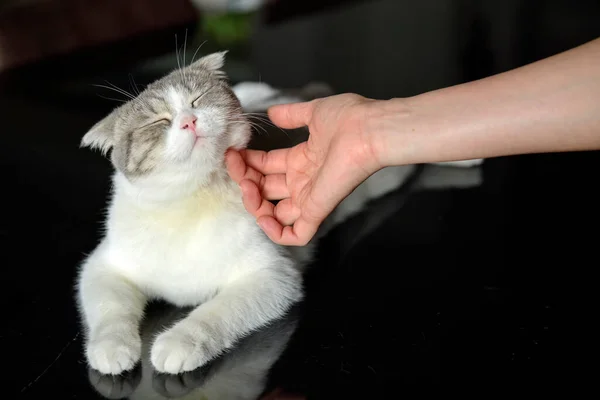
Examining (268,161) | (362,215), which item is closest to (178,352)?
(268,161)

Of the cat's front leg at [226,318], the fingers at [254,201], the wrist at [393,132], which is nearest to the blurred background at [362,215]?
the cat's front leg at [226,318]

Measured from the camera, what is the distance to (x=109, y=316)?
71.4 inches

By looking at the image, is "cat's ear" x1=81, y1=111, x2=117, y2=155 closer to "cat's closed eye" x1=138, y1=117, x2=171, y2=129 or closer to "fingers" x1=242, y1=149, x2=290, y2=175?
"cat's closed eye" x1=138, y1=117, x2=171, y2=129

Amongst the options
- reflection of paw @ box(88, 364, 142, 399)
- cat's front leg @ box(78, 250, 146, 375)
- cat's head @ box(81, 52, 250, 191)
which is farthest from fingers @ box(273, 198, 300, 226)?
reflection of paw @ box(88, 364, 142, 399)

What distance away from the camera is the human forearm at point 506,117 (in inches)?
59.9

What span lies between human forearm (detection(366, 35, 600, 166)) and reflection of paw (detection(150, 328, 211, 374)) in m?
0.74

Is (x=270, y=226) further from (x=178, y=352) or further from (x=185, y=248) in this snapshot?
(x=178, y=352)

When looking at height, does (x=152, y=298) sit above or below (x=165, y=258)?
below

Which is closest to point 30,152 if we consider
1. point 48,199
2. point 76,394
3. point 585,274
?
point 48,199

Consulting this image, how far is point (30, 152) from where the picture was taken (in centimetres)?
322

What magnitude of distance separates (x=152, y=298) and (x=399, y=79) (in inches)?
97.9

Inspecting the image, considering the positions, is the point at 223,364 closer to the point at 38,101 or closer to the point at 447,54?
the point at 38,101

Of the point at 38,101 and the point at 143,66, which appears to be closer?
the point at 38,101

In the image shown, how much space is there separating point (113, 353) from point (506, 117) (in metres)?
1.20
